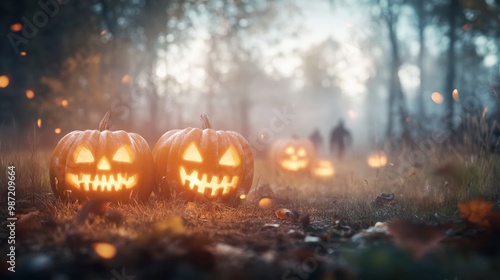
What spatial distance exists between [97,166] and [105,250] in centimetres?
200

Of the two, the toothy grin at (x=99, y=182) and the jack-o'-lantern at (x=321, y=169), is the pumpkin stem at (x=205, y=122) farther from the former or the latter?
the jack-o'-lantern at (x=321, y=169)

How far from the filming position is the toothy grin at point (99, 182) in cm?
405

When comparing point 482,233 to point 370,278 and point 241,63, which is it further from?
point 241,63

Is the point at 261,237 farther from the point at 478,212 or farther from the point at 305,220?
the point at 478,212

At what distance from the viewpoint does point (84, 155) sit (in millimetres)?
4082

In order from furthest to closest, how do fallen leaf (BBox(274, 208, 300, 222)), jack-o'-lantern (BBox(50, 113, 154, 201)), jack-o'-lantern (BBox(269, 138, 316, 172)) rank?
jack-o'-lantern (BBox(269, 138, 316, 172)) → jack-o'-lantern (BBox(50, 113, 154, 201)) → fallen leaf (BBox(274, 208, 300, 222))

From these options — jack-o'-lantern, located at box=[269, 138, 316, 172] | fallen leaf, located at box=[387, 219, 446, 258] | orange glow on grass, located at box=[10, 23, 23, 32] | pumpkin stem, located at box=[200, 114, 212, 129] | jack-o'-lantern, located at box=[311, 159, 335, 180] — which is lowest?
jack-o'-lantern, located at box=[311, 159, 335, 180]

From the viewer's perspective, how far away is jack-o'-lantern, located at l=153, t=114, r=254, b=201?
14.4 ft

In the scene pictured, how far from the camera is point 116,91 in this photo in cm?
1312

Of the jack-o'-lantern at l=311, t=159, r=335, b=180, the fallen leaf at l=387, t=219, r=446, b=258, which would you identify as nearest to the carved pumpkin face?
the fallen leaf at l=387, t=219, r=446, b=258

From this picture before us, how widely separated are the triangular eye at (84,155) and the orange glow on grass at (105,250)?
1892mm

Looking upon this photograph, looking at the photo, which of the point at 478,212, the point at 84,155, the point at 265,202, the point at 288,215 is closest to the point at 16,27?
the point at 84,155

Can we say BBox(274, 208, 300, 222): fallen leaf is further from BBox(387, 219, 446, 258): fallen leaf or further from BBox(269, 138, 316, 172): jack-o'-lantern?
BBox(269, 138, 316, 172): jack-o'-lantern

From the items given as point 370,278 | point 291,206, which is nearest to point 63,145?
point 291,206
